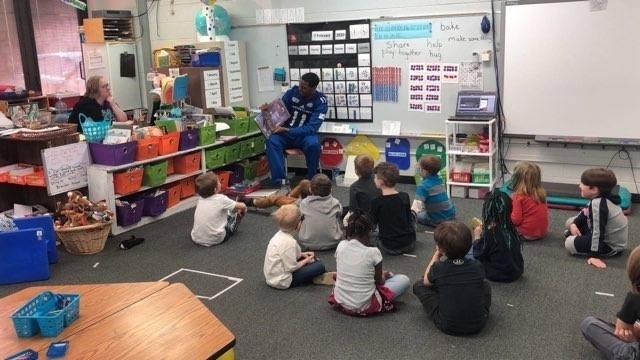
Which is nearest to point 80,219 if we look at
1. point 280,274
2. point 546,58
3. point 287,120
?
point 280,274

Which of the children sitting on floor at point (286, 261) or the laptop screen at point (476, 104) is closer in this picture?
the children sitting on floor at point (286, 261)

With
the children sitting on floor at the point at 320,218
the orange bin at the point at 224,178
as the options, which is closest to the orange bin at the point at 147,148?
the orange bin at the point at 224,178

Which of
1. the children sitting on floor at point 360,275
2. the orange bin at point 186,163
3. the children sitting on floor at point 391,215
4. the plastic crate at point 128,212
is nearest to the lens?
the children sitting on floor at point 360,275

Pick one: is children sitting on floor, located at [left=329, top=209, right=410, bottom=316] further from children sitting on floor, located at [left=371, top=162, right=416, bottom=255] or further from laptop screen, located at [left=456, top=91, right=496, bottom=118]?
laptop screen, located at [left=456, top=91, right=496, bottom=118]

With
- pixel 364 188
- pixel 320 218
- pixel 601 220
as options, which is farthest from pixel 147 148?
pixel 601 220

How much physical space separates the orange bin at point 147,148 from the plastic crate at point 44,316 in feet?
9.83

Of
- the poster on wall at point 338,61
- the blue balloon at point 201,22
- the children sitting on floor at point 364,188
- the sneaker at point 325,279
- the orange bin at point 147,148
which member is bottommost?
the sneaker at point 325,279

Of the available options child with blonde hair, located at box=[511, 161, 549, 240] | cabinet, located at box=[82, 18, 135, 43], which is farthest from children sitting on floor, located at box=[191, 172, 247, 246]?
cabinet, located at box=[82, 18, 135, 43]

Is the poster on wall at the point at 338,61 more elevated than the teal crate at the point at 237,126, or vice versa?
the poster on wall at the point at 338,61

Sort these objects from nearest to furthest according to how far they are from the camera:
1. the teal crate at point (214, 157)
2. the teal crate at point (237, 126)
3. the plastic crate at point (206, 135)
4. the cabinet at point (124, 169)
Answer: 1. the cabinet at point (124, 169)
2. the plastic crate at point (206, 135)
3. the teal crate at point (214, 157)
4. the teal crate at point (237, 126)

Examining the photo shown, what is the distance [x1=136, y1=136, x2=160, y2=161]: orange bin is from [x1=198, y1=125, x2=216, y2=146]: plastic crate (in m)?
0.55

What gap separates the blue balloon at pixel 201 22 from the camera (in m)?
6.67

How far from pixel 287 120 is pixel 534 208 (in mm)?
2887

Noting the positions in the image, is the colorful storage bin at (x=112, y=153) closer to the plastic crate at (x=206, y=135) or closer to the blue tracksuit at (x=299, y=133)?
the plastic crate at (x=206, y=135)
